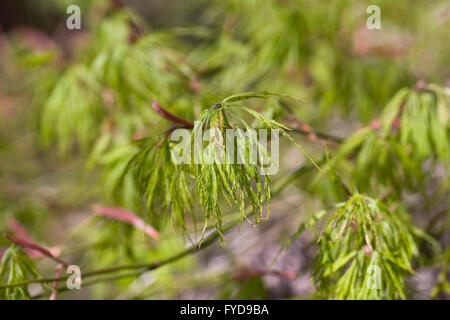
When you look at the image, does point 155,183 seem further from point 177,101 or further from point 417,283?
point 417,283

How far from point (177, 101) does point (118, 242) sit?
352 mm

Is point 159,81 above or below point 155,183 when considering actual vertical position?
above

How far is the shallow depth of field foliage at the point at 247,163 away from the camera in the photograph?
2.12 feet

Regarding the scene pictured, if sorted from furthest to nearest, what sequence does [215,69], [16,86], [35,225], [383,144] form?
[16,86]
[35,225]
[215,69]
[383,144]

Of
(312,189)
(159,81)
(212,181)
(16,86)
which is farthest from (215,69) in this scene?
(16,86)

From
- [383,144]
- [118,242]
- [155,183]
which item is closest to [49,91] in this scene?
[118,242]

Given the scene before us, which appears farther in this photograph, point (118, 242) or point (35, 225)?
point (35, 225)

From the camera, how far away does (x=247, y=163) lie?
1.75 feet

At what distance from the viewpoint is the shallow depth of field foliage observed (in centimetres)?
65

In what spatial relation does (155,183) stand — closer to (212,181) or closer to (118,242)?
(212,181)

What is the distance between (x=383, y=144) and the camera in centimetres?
79

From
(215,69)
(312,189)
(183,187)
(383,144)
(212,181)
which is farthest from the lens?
(215,69)

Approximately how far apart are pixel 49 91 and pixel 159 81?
31cm

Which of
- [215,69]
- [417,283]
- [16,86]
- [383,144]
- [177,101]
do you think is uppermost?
[16,86]
